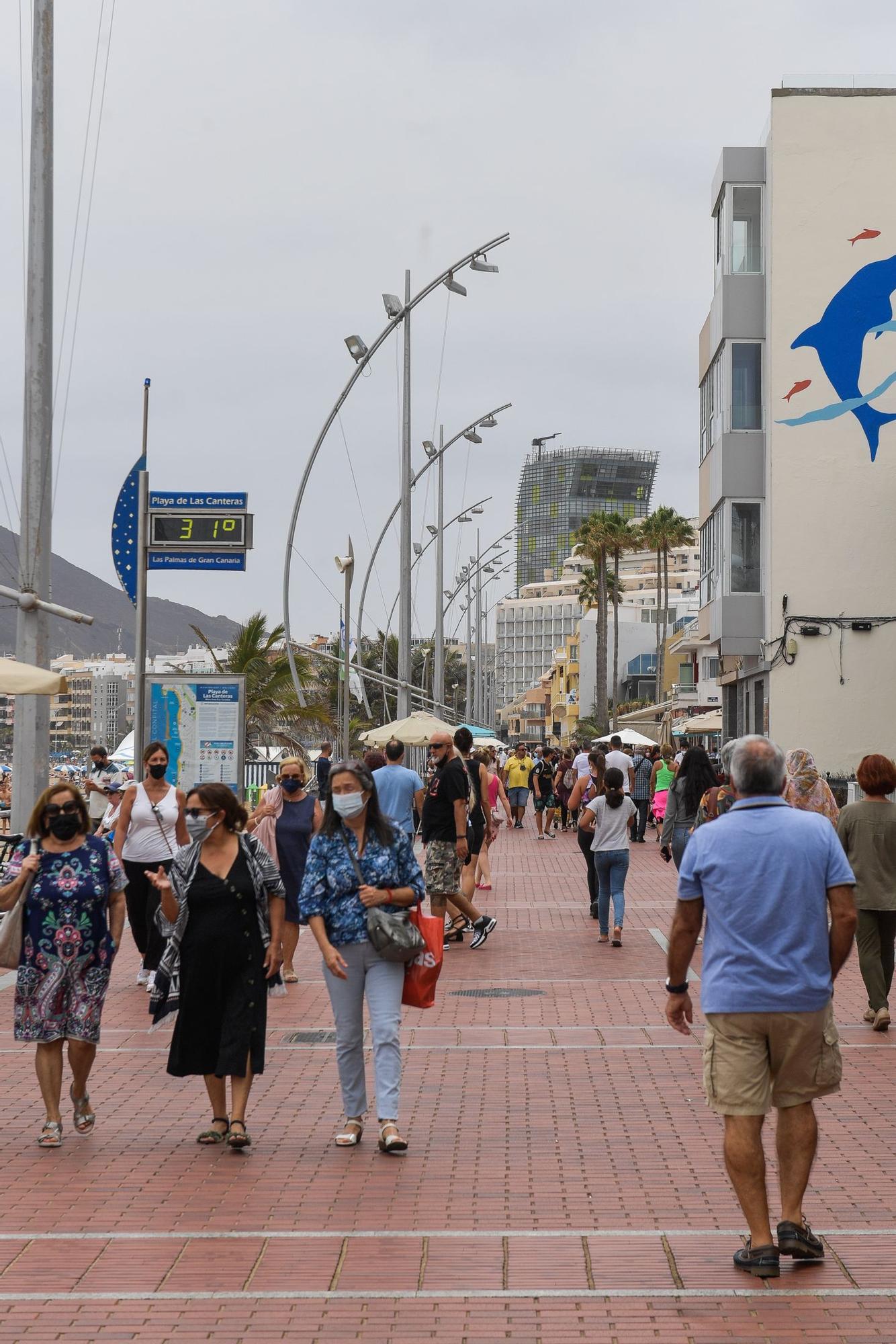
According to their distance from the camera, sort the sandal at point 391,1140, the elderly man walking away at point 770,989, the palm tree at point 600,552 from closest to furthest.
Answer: the elderly man walking away at point 770,989, the sandal at point 391,1140, the palm tree at point 600,552

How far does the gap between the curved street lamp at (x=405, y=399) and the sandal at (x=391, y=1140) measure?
865 inches

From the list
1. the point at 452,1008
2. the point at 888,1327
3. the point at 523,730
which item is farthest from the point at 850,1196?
the point at 523,730

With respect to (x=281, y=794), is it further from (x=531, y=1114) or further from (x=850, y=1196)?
(x=850, y=1196)

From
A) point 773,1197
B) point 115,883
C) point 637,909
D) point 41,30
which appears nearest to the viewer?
point 773,1197

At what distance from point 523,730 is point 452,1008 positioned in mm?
183255

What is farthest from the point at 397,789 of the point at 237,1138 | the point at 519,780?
the point at 519,780

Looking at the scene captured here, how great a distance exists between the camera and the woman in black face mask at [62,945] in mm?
7832

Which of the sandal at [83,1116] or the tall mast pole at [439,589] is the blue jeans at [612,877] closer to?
the sandal at [83,1116]

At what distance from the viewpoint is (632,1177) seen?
→ 23.2ft

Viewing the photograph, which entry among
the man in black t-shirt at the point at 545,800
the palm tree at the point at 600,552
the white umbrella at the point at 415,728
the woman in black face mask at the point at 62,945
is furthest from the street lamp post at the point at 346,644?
the palm tree at the point at 600,552

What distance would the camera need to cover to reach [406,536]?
32.3 metres

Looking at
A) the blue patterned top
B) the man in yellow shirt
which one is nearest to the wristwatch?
the blue patterned top

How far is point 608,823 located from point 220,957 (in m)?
8.78

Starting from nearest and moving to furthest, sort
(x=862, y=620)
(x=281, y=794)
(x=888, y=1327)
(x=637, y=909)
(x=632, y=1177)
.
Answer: (x=888, y=1327) < (x=632, y=1177) < (x=281, y=794) < (x=637, y=909) < (x=862, y=620)
